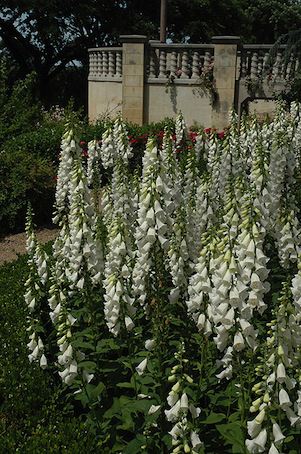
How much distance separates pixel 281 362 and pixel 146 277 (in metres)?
1.46

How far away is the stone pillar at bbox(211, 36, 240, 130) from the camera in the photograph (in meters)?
17.8

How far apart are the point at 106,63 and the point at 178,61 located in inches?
112

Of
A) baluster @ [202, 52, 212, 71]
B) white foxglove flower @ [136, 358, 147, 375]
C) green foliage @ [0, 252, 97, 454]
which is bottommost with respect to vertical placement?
green foliage @ [0, 252, 97, 454]

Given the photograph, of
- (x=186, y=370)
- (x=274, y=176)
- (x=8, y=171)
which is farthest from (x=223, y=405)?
(x=8, y=171)

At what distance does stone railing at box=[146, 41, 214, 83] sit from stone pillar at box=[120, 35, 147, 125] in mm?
352

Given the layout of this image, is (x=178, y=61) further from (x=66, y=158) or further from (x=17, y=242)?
(x=66, y=158)

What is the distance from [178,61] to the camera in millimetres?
18703

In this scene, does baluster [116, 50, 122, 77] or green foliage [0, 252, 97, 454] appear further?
baluster [116, 50, 122, 77]

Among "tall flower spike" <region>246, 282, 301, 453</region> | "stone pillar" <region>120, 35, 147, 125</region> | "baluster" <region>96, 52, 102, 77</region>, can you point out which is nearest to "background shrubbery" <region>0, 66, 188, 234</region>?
"stone pillar" <region>120, 35, 147, 125</region>

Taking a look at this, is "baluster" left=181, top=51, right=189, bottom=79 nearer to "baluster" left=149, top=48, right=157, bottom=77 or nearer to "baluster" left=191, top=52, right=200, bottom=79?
"baluster" left=191, top=52, right=200, bottom=79

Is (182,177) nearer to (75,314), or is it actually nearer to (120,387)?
(75,314)

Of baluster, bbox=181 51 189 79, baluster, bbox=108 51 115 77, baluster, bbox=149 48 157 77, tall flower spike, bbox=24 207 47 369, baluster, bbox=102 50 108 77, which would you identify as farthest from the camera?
baluster, bbox=102 50 108 77

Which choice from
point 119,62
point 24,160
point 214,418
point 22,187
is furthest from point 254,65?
point 214,418

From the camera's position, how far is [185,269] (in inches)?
176
